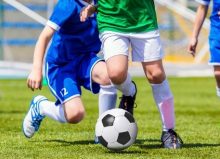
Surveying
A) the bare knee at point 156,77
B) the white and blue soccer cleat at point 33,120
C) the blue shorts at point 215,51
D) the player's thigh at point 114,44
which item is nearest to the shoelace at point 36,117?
the white and blue soccer cleat at point 33,120

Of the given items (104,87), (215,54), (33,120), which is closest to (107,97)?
(104,87)

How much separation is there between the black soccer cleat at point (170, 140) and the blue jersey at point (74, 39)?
0.97 m

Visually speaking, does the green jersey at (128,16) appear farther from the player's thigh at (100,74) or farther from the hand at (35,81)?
the hand at (35,81)

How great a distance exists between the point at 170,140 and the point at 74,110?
2.81 ft

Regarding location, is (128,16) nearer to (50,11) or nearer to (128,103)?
(128,103)

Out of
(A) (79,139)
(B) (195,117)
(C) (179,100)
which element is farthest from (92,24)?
(C) (179,100)

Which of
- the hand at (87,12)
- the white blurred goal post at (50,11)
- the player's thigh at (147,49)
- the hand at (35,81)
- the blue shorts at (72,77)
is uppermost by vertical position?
the hand at (87,12)

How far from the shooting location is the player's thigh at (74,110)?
673 centimetres

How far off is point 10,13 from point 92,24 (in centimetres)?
1399

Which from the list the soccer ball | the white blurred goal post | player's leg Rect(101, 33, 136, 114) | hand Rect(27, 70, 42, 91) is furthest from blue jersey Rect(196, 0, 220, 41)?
the white blurred goal post

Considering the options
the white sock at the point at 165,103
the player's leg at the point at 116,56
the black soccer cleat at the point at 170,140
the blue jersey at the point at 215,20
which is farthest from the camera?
the blue jersey at the point at 215,20

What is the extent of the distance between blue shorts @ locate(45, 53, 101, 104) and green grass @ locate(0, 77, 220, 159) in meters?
0.42

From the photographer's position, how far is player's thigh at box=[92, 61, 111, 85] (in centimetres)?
664

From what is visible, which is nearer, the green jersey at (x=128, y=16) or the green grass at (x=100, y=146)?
the green grass at (x=100, y=146)
